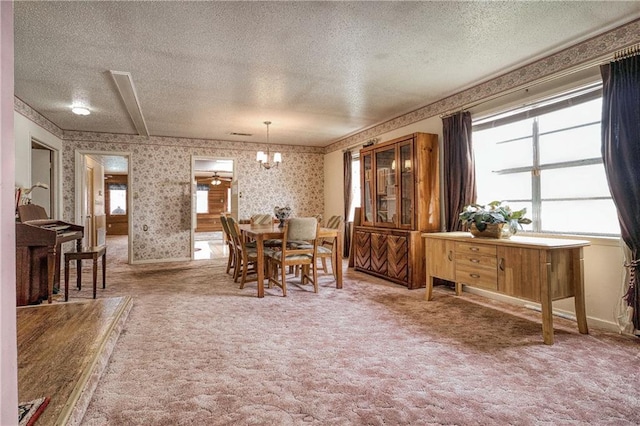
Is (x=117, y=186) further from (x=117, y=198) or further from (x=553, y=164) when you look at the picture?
(x=553, y=164)

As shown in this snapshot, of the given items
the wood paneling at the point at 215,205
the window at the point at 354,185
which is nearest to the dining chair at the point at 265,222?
the window at the point at 354,185

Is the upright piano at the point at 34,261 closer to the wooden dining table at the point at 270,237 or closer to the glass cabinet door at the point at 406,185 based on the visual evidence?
the wooden dining table at the point at 270,237

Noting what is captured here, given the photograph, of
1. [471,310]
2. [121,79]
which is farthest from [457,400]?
[121,79]

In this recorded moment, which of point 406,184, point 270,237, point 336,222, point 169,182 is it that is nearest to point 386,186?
point 406,184

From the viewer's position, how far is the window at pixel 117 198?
13.2 metres

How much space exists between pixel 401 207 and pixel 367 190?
88cm

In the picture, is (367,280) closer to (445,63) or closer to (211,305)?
(211,305)

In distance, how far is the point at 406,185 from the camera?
450cm

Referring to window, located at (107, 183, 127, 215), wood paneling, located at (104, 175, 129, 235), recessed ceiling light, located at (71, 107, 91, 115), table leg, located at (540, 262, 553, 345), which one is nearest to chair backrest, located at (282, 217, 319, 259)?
table leg, located at (540, 262, 553, 345)

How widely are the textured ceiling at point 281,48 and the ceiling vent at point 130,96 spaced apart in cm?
9

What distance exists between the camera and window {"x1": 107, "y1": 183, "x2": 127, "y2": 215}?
1322 centimetres

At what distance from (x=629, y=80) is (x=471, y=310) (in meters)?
2.28

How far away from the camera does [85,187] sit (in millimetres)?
6141

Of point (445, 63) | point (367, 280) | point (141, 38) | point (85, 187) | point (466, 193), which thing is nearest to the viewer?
point (141, 38)
